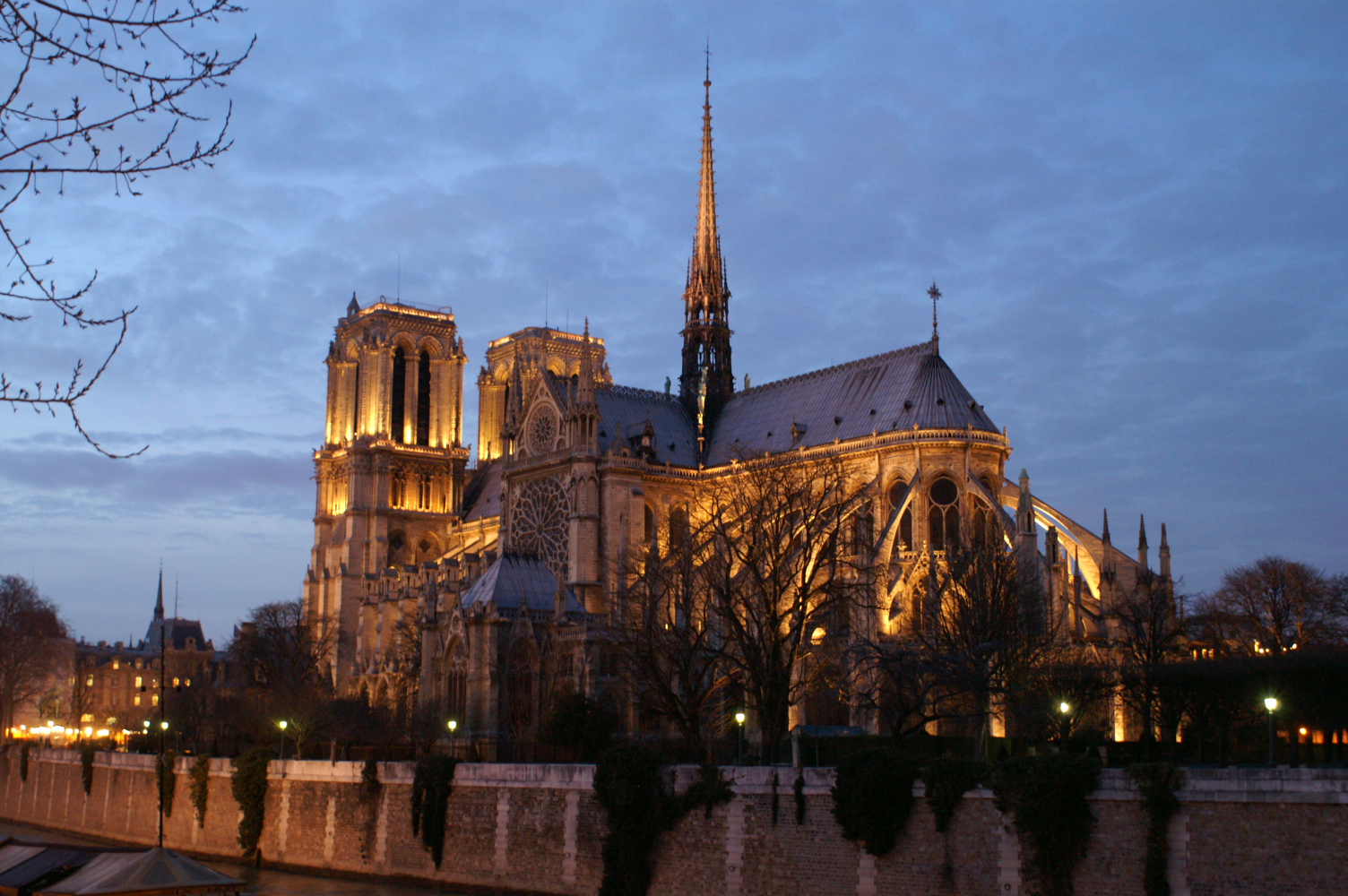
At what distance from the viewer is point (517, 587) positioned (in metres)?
55.0

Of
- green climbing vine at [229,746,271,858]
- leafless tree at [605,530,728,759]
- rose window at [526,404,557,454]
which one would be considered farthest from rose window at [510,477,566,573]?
green climbing vine at [229,746,271,858]

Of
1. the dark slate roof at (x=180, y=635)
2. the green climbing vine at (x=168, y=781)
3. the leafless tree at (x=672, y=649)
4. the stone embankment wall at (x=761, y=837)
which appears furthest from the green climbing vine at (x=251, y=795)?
the dark slate roof at (x=180, y=635)

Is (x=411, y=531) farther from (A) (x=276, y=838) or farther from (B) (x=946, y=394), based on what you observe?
(A) (x=276, y=838)

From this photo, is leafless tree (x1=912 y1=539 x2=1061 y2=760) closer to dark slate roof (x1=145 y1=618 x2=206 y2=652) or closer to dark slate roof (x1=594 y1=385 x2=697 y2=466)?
dark slate roof (x1=594 y1=385 x2=697 y2=466)

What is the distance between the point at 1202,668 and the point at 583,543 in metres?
30.5

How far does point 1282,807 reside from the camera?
2439 cm

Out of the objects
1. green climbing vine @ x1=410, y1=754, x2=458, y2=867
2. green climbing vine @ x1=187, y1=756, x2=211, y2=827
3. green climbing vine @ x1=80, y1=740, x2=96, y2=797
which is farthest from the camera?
green climbing vine @ x1=80, y1=740, x2=96, y2=797

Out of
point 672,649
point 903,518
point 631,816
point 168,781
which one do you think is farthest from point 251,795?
point 903,518

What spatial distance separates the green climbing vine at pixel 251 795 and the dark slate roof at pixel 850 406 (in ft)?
70.7

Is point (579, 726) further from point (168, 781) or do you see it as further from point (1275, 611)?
point (1275, 611)

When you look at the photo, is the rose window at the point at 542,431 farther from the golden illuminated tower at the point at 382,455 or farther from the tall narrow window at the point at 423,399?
the tall narrow window at the point at 423,399

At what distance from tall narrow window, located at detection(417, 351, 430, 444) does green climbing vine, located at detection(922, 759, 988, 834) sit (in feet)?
213

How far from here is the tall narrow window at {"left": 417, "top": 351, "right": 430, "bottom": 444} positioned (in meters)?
91.2

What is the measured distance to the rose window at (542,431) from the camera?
6788 centimetres
